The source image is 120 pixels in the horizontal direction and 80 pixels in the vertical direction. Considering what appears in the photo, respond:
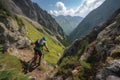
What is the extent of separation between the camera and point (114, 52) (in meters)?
13.3

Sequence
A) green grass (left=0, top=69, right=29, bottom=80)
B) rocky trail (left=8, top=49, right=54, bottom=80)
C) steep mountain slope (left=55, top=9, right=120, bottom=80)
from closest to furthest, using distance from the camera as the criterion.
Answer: green grass (left=0, top=69, right=29, bottom=80)
steep mountain slope (left=55, top=9, right=120, bottom=80)
rocky trail (left=8, top=49, right=54, bottom=80)

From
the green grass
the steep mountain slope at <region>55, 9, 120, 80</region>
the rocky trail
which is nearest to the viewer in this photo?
the green grass

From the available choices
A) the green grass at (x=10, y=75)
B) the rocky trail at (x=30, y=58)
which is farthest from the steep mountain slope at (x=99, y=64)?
the rocky trail at (x=30, y=58)

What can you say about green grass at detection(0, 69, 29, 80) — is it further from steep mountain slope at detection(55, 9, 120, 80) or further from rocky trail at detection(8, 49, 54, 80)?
rocky trail at detection(8, 49, 54, 80)

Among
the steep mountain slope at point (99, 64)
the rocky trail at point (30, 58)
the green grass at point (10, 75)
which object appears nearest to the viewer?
the green grass at point (10, 75)

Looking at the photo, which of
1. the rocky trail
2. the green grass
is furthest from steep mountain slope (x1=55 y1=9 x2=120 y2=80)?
the rocky trail

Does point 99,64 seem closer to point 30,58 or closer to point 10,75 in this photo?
point 10,75

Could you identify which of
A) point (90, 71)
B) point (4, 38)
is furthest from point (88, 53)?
point (4, 38)

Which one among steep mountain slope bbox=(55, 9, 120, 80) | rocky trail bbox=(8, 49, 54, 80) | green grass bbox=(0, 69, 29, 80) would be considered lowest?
green grass bbox=(0, 69, 29, 80)

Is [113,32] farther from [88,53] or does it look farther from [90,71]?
[90,71]

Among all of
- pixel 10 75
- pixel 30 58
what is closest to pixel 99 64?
pixel 10 75

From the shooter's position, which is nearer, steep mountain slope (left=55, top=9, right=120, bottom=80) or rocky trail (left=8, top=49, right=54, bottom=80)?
steep mountain slope (left=55, top=9, right=120, bottom=80)

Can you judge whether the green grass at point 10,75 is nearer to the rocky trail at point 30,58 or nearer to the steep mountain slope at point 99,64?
the steep mountain slope at point 99,64

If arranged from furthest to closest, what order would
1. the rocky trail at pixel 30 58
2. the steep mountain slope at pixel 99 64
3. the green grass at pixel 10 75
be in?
1. the rocky trail at pixel 30 58
2. the steep mountain slope at pixel 99 64
3. the green grass at pixel 10 75
